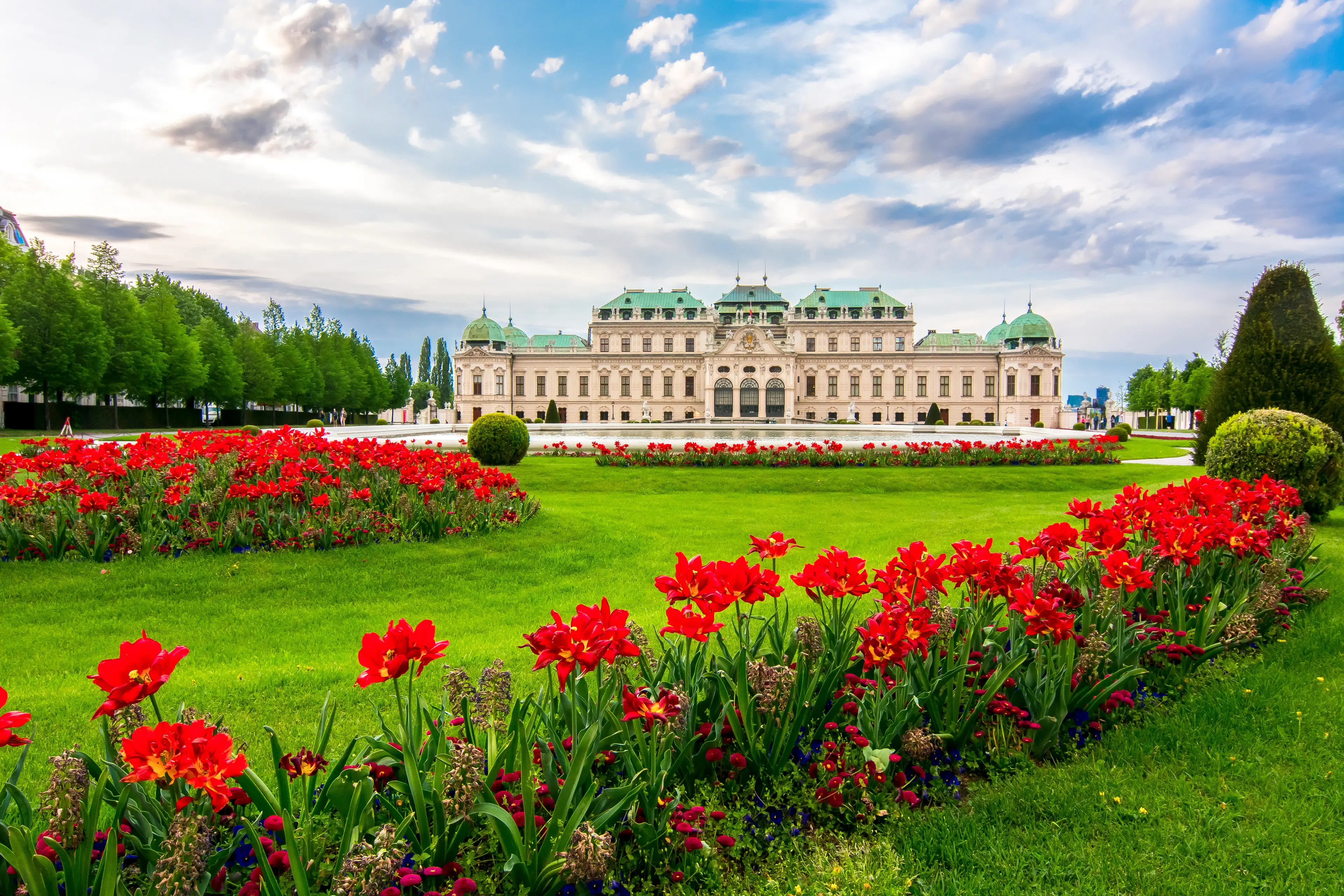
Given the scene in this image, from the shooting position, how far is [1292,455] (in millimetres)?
10227

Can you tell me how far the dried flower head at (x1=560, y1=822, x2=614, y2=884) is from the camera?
2.16 m

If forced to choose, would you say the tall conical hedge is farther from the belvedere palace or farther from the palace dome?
the palace dome

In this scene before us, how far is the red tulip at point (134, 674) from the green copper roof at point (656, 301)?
245ft

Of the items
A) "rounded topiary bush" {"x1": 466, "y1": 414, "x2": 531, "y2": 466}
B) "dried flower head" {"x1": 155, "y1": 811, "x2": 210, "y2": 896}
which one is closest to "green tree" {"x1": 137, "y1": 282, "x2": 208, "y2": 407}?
"rounded topiary bush" {"x1": 466, "y1": 414, "x2": 531, "y2": 466}

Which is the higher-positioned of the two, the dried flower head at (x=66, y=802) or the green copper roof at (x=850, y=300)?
the green copper roof at (x=850, y=300)

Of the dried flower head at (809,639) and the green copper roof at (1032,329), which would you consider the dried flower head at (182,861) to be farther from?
the green copper roof at (1032,329)

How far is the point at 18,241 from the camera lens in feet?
209

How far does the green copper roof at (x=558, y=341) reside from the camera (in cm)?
7625

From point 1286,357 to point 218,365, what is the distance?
56.1m

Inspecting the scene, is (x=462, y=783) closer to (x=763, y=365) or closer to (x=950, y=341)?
(x=763, y=365)

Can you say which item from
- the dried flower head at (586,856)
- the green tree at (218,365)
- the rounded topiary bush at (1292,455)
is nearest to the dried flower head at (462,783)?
the dried flower head at (586,856)

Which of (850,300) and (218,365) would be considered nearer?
(218,365)

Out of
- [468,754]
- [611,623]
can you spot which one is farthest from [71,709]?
[611,623]

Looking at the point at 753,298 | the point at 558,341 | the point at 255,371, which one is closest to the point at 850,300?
the point at 753,298
